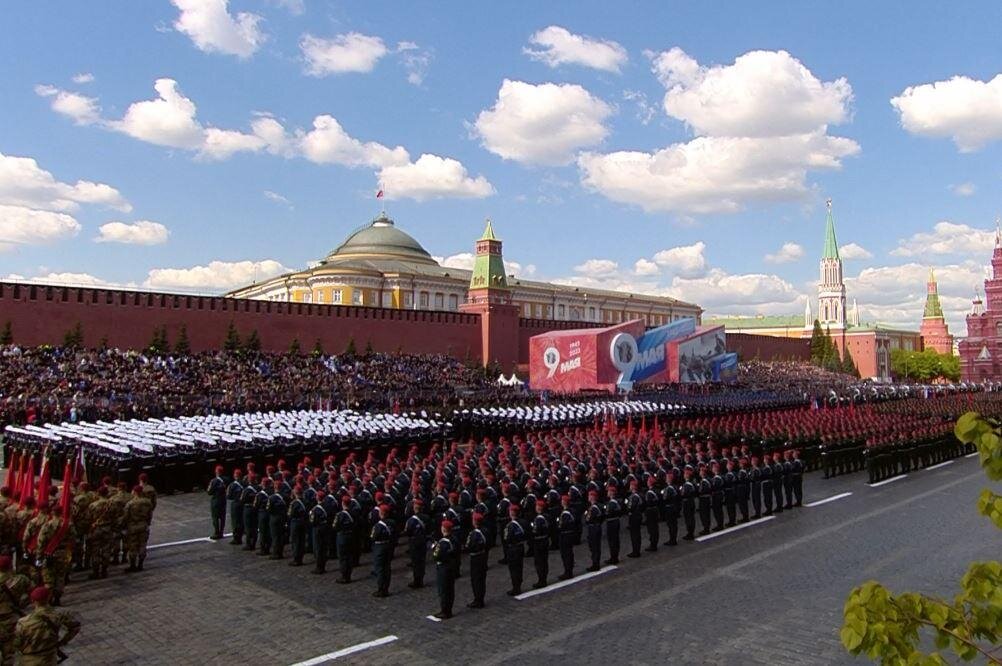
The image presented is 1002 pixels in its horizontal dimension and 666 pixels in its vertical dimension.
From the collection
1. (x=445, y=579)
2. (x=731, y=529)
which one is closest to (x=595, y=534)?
(x=445, y=579)

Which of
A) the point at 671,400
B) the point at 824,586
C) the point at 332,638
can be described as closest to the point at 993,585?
the point at 332,638

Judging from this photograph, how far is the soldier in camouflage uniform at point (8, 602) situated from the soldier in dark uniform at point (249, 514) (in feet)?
15.0

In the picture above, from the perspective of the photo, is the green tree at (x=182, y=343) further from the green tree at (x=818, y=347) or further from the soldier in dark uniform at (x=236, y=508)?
the green tree at (x=818, y=347)

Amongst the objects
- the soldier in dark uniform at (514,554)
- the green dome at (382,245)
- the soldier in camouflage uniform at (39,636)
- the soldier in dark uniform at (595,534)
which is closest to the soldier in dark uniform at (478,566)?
the soldier in dark uniform at (514,554)

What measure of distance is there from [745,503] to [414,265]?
2476 inches

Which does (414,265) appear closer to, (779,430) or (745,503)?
(779,430)

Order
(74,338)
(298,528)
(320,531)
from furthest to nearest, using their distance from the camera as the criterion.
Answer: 1. (74,338)
2. (298,528)
3. (320,531)

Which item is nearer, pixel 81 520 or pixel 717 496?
pixel 81 520

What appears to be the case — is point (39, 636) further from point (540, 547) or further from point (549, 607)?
point (540, 547)

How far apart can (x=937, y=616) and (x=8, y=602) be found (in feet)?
22.5

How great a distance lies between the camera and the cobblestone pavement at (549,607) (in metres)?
7.22

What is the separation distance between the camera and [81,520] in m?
9.66

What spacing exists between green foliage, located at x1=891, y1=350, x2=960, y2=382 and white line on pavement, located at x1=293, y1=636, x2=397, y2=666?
102629 millimetres

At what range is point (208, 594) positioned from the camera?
9039 millimetres
